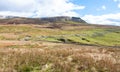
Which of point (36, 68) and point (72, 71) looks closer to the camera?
point (72, 71)

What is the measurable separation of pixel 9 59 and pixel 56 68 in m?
3.30

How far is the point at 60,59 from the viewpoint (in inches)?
650

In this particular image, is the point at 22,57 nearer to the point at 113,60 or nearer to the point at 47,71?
the point at 47,71

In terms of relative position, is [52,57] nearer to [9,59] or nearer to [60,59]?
[60,59]

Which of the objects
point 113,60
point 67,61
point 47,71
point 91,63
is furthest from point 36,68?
point 113,60

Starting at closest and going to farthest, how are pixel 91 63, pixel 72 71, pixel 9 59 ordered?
pixel 72 71 < pixel 91 63 < pixel 9 59

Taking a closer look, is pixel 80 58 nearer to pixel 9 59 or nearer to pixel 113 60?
pixel 113 60

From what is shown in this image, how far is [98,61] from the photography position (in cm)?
1588

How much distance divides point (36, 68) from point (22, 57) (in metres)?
1.82

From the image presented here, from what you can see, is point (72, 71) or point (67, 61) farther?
point (67, 61)

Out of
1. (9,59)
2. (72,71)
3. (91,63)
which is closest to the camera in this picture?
(72,71)

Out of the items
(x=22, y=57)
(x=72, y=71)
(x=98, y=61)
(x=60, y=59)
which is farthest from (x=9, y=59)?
(x=98, y=61)

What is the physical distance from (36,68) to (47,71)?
2.91ft

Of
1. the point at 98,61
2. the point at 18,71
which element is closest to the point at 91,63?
the point at 98,61
